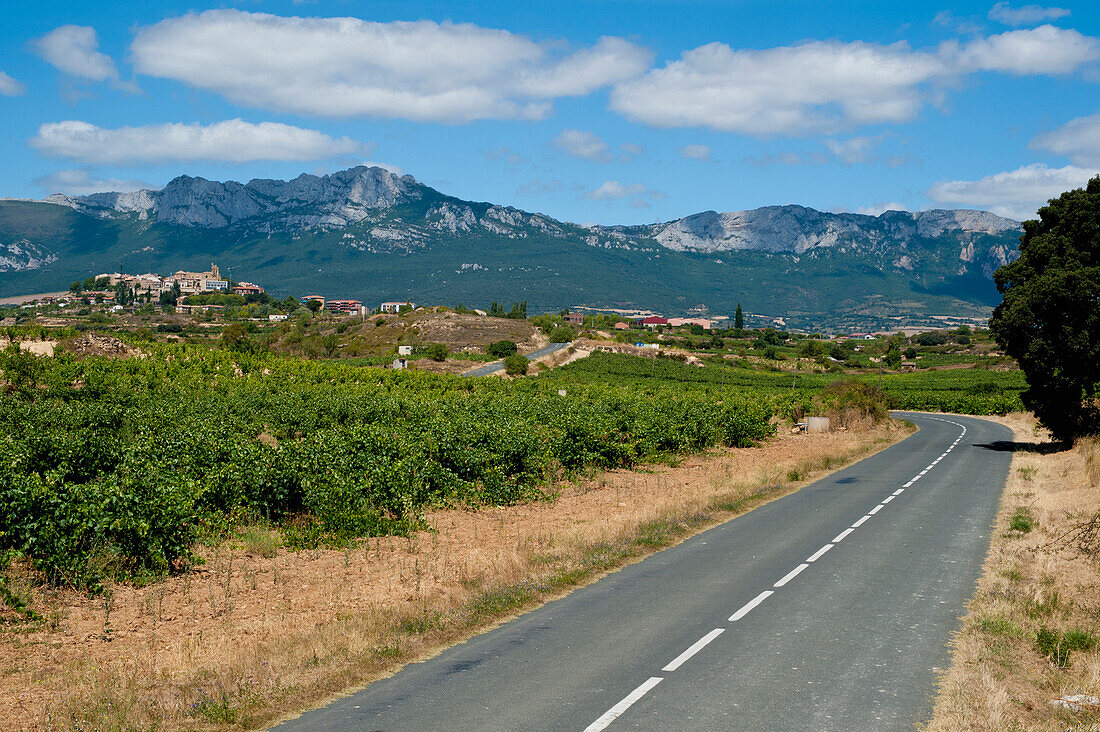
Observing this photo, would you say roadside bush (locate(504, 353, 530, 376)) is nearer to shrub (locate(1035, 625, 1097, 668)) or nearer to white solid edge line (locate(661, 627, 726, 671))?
white solid edge line (locate(661, 627, 726, 671))

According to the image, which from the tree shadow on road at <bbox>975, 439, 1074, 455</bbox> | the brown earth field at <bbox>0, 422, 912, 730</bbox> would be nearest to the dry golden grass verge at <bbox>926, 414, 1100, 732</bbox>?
the brown earth field at <bbox>0, 422, 912, 730</bbox>

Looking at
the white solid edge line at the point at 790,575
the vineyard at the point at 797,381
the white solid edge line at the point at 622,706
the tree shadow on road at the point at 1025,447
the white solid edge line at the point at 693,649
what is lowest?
the vineyard at the point at 797,381

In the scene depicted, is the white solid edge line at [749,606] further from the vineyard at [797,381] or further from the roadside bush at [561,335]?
the roadside bush at [561,335]

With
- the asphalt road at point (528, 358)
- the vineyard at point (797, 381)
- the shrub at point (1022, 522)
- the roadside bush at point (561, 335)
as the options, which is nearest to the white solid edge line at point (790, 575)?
the shrub at point (1022, 522)

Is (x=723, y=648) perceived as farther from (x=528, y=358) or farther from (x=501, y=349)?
(x=501, y=349)

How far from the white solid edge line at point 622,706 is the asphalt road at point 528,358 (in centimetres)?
9801

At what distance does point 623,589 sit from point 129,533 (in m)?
8.93

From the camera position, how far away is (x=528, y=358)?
5261 inches

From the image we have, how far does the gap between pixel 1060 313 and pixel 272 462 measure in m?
35.2

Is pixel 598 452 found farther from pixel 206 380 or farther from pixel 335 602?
pixel 206 380

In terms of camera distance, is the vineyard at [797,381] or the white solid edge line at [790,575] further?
the vineyard at [797,381]

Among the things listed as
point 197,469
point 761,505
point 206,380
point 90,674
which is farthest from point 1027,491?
point 206,380

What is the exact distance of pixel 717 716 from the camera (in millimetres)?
8805

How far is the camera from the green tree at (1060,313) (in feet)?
118
